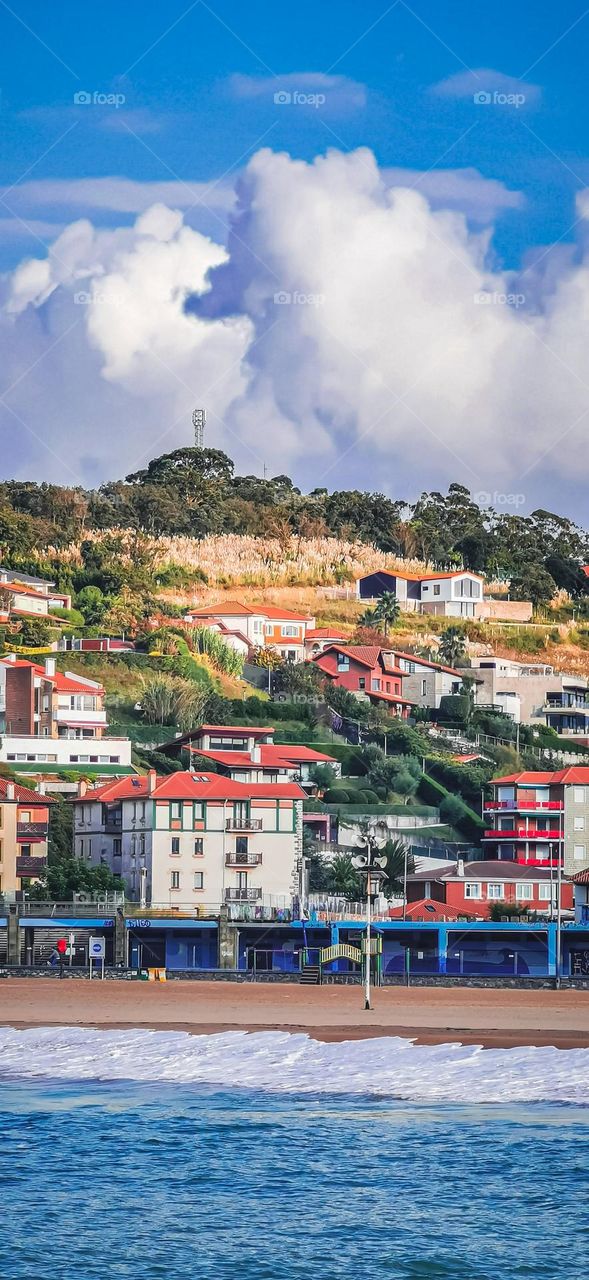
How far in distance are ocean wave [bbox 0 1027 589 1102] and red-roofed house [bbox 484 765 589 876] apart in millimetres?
44049

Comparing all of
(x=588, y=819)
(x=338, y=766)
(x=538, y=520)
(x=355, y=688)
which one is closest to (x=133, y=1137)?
(x=588, y=819)

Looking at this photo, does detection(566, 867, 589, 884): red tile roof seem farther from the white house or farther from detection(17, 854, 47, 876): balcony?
the white house

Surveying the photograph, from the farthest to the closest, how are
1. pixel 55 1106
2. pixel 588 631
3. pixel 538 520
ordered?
pixel 538 520, pixel 588 631, pixel 55 1106

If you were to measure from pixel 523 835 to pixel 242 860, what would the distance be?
54.5ft

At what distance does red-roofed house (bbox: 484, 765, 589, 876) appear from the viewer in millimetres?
75625

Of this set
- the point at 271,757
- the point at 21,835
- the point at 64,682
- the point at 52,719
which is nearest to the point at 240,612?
the point at 64,682

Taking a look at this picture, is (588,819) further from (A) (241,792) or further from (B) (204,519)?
(B) (204,519)

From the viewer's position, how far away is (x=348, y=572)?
13475cm

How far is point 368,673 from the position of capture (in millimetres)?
103000

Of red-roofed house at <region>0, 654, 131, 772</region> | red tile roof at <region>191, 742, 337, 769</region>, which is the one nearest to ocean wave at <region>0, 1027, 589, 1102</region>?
red tile roof at <region>191, 742, 337, 769</region>

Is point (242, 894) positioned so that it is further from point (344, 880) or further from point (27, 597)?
point (27, 597)

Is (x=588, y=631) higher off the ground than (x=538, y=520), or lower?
lower

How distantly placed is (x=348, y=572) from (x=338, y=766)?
49778 millimetres

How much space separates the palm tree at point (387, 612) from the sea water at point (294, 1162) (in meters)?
90.1
